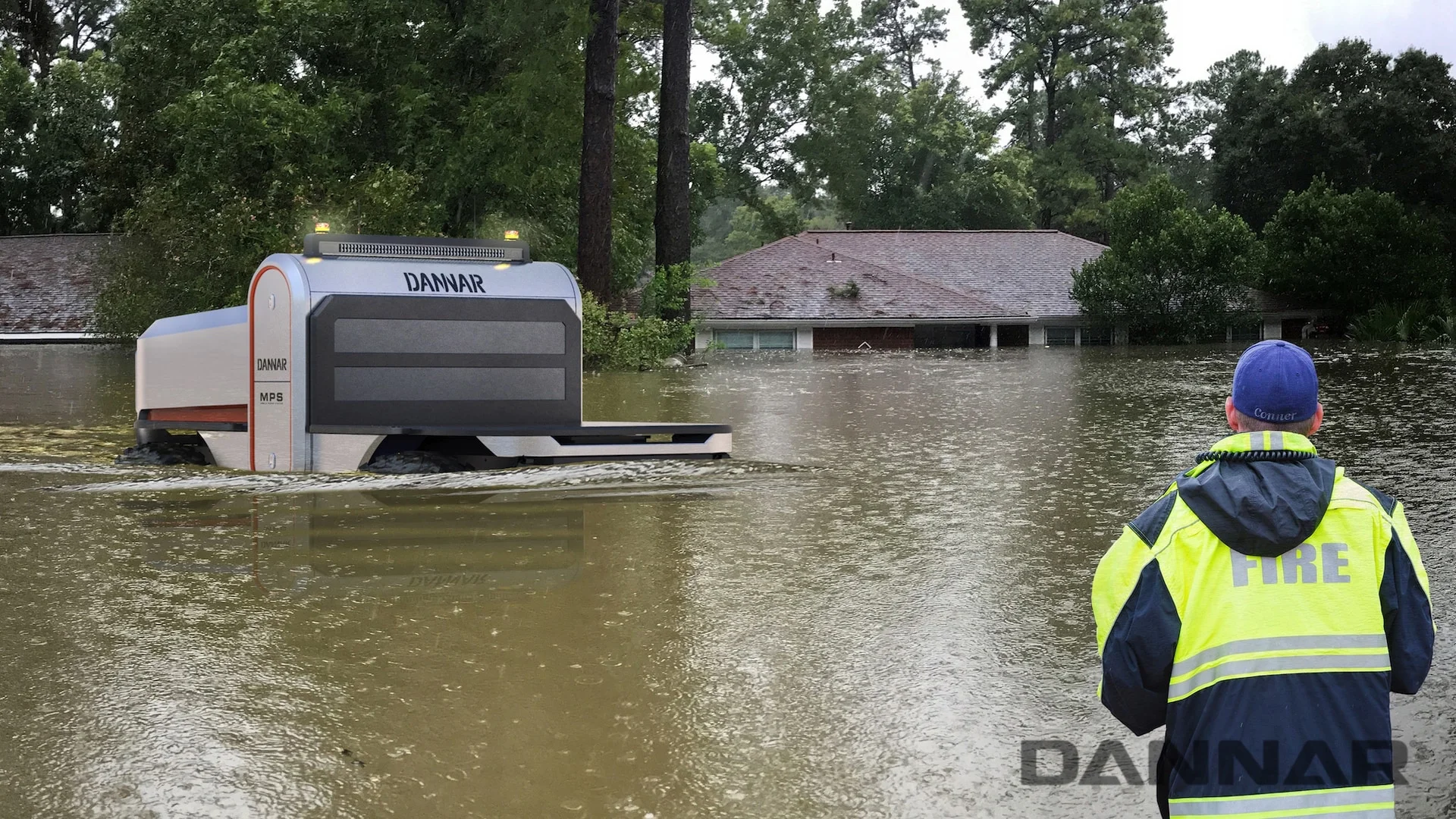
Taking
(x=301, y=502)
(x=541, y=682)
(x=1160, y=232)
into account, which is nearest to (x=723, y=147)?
(x=1160, y=232)

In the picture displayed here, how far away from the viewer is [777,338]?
179 feet

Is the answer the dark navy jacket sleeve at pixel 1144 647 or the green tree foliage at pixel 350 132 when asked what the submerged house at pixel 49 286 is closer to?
the green tree foliage at pixel 350 132

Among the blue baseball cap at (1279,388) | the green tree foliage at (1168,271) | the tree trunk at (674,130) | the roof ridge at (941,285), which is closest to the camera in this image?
the blue baseball cap at (1279,388)

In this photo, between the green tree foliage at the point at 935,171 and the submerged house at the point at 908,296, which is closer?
the submerged house at the point at 908,296

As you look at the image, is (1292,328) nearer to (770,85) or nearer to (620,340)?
(770,85)

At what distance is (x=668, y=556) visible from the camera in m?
9.41

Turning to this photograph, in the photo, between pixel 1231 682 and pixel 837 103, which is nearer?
pixel 1231 682

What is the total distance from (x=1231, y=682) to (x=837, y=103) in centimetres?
6104

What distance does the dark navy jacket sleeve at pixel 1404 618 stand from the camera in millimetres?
3256

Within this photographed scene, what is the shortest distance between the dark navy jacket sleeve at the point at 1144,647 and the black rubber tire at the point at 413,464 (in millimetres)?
10189

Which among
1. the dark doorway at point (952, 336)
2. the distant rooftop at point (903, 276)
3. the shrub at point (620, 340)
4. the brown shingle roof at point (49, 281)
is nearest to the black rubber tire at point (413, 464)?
the shrub at point (620, 340)

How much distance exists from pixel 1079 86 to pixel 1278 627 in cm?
7764

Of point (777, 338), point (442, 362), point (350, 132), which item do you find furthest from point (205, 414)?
point (777, 338)

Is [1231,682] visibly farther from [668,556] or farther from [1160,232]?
[1160,232]
